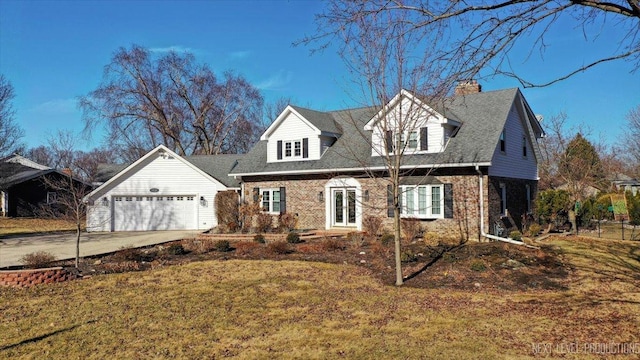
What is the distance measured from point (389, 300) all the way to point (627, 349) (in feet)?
12.9

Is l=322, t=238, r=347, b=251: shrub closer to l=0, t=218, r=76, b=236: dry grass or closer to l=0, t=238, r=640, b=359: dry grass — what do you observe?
l=0, t=238, r=640, b=359: dry grass

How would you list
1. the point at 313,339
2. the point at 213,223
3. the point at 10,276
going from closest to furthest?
the point at 313,339, the point at 10,276, the point at 213,223

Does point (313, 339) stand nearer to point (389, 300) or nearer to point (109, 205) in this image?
point (389, 300)

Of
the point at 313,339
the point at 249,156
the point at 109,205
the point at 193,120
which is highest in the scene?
the point at 193,120

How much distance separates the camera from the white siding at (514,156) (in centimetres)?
1728

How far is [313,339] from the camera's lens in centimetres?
659

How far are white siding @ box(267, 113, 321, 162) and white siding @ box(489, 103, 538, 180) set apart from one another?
8105 millimetres

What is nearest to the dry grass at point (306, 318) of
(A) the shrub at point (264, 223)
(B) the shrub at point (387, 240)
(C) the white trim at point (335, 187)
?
(B) the shrub at point (387, 240)

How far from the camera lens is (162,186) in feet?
84.3

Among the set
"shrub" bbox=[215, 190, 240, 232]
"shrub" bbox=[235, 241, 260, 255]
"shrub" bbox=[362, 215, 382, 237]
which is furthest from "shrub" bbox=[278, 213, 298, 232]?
"shrub" bbox=[362, 215, 382, 237]

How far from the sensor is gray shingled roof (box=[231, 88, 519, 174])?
1653 centimetres

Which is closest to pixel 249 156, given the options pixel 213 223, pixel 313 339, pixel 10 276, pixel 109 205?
pixel 213 223

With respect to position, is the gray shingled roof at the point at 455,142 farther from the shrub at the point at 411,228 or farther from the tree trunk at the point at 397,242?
the tree trunk at the point at 397,242

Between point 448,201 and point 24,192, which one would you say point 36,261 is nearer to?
point 448,201
